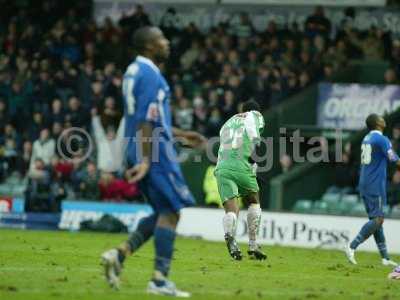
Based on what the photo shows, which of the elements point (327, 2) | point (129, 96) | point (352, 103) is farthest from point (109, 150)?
point (129, 96)

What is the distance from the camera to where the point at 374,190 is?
55.9 feet

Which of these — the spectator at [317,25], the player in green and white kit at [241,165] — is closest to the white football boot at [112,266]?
the player in green and white kit at [241,165]

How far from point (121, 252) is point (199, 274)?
2.84 meters

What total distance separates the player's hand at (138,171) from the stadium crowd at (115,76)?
14.7 meters

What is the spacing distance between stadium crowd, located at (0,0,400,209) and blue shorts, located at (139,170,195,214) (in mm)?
14532

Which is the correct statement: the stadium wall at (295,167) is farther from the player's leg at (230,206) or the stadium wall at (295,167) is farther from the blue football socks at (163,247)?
the blue football socks at (163,247)

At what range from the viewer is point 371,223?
670 inches

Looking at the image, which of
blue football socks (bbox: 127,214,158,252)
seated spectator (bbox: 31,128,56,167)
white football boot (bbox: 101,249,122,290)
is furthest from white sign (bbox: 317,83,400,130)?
white football boot (bbox: 101,249,122,290)

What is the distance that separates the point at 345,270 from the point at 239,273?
2.32 meters

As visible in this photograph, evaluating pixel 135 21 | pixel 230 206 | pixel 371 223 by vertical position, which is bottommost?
pixel 371 223

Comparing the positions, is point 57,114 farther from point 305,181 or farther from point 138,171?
point 138,171

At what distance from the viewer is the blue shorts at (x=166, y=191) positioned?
10.9m

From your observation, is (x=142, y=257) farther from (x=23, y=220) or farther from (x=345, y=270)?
(x=23, y=220)

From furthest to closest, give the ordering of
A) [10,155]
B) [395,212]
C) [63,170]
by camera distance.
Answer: [10,155]
[63,170]
[395,212]
